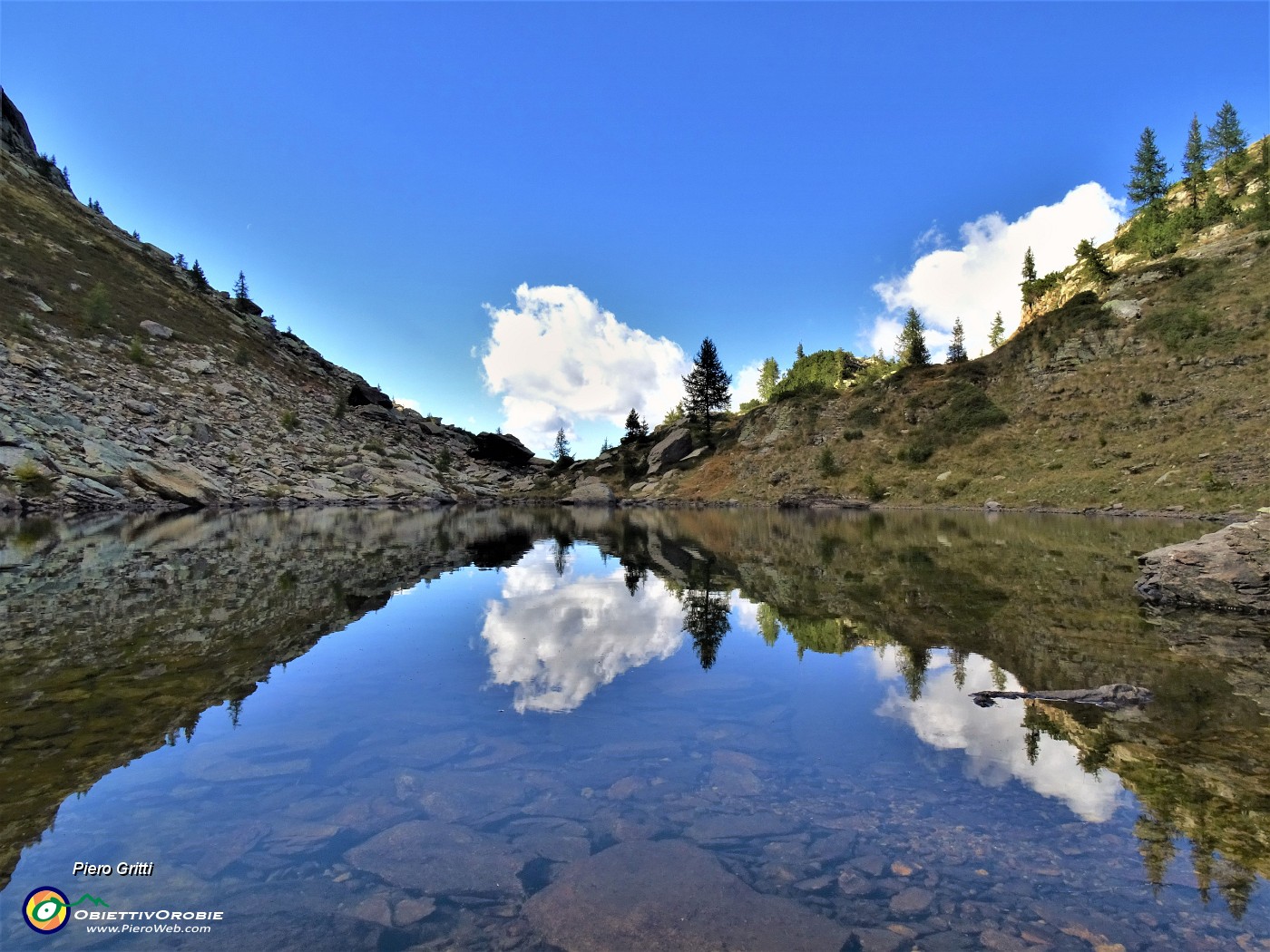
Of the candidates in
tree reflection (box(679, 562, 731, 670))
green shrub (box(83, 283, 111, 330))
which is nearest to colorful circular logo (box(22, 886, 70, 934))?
tree reflection (box(679, 562, 731, 670))

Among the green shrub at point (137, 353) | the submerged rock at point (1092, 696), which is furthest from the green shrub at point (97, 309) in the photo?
the submerged rock at point (1092, 696)

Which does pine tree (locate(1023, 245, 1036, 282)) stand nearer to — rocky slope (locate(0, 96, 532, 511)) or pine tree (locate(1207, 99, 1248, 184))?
pine tree (locate(1207, 99, 1248, 184))

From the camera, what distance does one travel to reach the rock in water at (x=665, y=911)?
440cm

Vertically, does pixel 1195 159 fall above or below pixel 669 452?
above

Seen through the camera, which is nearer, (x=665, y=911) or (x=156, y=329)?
(x=665, y=911)

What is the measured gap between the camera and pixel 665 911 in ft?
15.6

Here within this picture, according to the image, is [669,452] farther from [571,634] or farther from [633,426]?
[571,634]

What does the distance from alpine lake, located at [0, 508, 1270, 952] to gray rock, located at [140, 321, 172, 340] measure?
79901 mm

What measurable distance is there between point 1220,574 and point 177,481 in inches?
2661

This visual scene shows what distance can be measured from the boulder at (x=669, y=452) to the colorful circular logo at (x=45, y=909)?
107m

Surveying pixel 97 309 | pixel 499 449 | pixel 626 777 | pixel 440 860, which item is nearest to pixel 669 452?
pixel 499 449

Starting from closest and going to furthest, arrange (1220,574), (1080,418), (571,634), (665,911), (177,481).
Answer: (665,911), (571,634), (1220,574), (177,481), (1080,418)

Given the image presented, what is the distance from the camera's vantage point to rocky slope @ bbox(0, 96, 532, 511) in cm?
4822

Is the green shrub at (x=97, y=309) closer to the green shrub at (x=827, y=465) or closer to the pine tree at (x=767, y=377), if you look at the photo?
the green shrub at (x=827, y=465)
